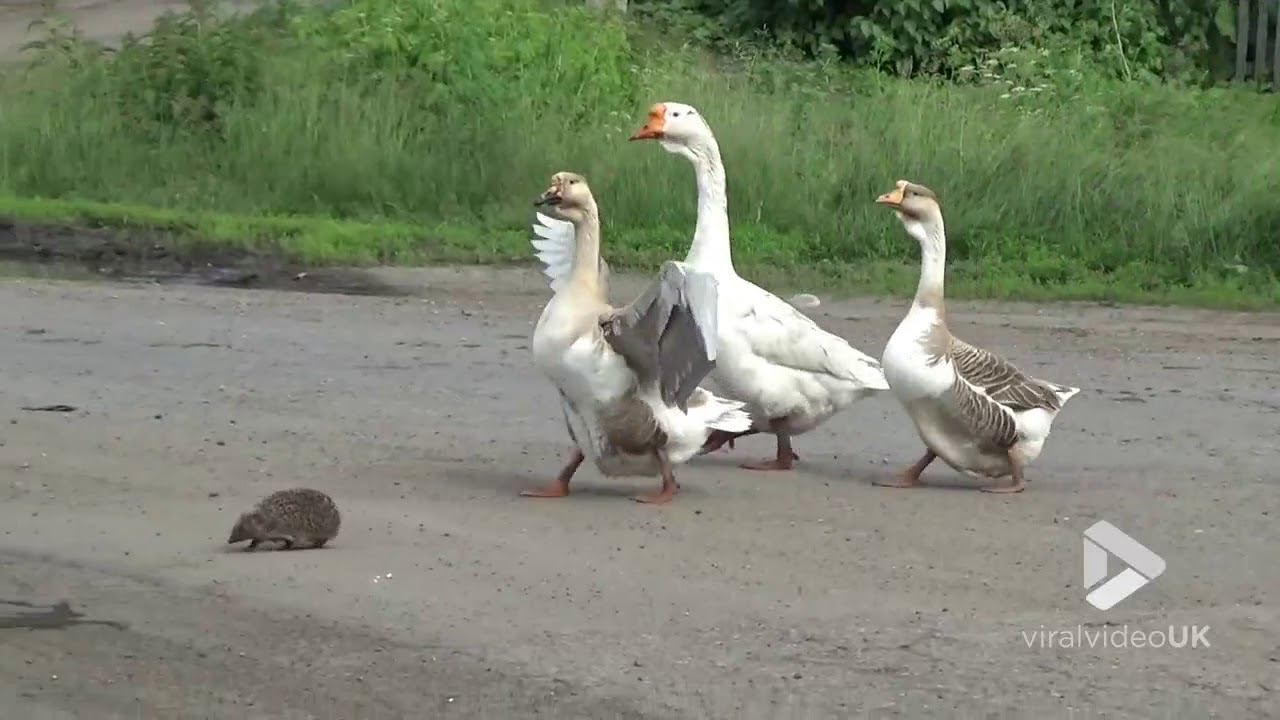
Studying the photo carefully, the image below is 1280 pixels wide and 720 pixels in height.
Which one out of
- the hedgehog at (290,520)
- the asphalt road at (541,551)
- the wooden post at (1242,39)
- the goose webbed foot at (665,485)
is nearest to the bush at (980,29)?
the wooden post at (1242,39)

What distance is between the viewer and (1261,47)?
2320 cm

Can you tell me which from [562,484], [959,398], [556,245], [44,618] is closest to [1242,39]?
[959,398]

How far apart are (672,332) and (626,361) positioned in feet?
0.72

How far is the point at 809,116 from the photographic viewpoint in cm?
1797

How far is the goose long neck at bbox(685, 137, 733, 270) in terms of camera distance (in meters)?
9.52

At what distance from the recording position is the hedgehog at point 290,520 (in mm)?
7418

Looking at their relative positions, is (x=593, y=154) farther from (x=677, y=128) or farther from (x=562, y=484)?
(x=562, y=484)

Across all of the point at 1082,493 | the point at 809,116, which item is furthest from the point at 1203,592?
the point at 809,116

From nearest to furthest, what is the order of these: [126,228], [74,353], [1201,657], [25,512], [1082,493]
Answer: [1201,657]
[25,512]
[1082,493]
[74,353]
[126,228]

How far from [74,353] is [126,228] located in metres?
4.57

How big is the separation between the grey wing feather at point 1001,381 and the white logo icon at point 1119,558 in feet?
2.34

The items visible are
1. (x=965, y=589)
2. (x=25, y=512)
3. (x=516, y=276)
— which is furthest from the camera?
(x=516, y=276)

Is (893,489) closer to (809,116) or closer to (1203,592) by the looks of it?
(1203,592)

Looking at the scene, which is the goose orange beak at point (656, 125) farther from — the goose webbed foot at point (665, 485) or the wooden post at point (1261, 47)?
the wooden post at point (1261, 47)
